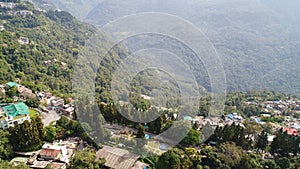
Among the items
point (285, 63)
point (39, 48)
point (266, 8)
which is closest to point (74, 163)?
point (39, 48)

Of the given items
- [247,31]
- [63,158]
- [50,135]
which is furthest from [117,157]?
[247,31]

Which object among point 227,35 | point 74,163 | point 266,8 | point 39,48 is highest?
point 266,8

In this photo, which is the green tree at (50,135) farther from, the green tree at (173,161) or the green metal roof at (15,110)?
the green tree at (173,161)

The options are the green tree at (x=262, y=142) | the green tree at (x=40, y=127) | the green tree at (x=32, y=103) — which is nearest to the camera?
the green tree at (x=40, y=127)

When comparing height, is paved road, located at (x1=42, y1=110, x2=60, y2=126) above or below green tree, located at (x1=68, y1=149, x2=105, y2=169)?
above

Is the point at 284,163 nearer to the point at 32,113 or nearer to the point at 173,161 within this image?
the point at 173,161

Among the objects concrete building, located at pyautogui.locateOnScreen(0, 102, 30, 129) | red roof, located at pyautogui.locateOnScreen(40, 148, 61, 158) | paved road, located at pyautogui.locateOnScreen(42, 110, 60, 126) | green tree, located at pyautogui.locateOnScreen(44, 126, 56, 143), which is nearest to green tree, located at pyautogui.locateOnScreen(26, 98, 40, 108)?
paved road, located at pyautogui.locateOnScreen(42, 110, 60, 126)

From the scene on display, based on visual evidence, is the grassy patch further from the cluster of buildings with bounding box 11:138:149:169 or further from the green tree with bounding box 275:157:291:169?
the green tree with bounding box 275:157:291:169

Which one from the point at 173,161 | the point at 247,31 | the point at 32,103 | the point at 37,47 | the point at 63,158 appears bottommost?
the point at 63,158

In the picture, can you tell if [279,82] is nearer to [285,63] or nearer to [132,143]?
[285,63]

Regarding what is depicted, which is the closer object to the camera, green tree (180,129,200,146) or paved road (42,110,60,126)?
green tree (180,129,200,146)

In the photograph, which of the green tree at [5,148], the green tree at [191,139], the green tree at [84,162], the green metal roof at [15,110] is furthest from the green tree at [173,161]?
the green metal roof at [15,110]
